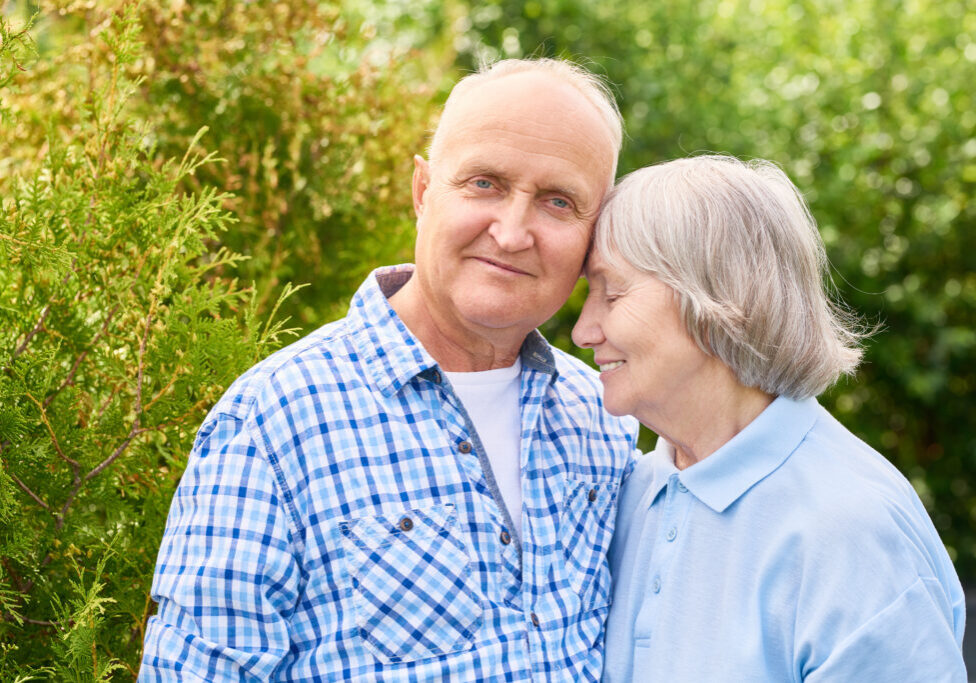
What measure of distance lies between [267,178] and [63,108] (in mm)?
788

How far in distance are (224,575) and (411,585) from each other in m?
0.35

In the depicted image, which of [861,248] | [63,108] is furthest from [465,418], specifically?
[861,248]

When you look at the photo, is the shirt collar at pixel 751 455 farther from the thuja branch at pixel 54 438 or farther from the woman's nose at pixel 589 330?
the thuja branch at pixel 54 438

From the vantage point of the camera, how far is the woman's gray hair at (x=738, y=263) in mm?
2104

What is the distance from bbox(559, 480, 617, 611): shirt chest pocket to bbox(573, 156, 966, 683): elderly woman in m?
0.06

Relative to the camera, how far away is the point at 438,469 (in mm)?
2033

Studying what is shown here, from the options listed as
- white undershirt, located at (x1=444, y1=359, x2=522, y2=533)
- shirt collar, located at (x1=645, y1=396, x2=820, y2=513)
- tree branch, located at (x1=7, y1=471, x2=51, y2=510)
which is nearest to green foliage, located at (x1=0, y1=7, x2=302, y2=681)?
tree branch, located at (x1=7, y1=471, x2=51, y2=510)

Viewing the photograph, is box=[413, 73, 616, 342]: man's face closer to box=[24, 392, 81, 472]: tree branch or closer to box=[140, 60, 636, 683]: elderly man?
box=[140, 60, 636, 683]: elderly man

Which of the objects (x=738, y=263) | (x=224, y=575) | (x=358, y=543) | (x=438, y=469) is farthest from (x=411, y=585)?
(x=738, y=263)

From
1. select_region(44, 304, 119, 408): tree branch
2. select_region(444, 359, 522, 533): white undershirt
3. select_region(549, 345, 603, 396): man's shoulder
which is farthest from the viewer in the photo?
select_region(549, 345, 603, 396): man's shoulder

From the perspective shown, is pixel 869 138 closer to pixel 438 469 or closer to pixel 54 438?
pixel 438 469

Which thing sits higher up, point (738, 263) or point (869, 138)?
point (869, 138)

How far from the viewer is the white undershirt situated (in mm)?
2205

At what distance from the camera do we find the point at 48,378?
2.12 m
